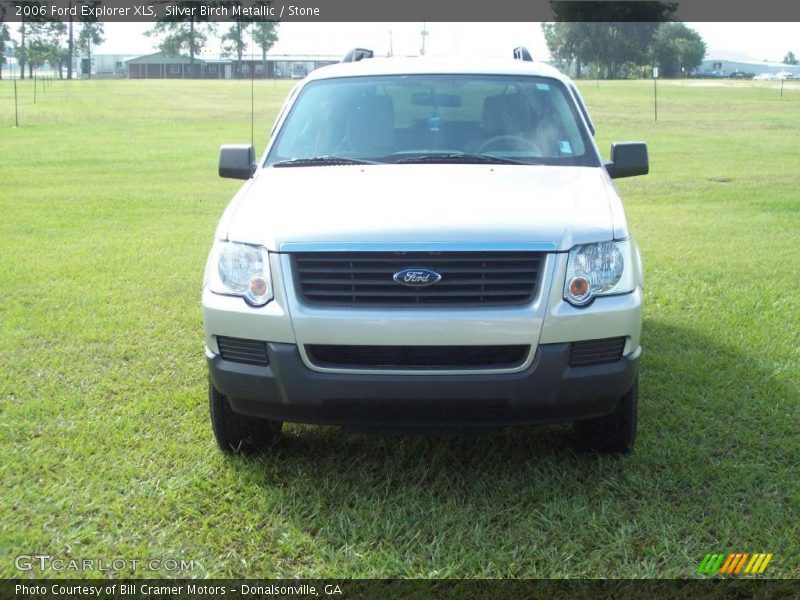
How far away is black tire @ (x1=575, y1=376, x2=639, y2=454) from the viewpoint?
173 inches

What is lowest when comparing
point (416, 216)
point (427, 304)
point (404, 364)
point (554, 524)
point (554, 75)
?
point (554, 524)

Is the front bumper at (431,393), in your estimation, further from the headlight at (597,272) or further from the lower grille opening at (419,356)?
the headlight at (597,272)

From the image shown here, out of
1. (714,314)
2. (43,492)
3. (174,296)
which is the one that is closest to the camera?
(43,492)

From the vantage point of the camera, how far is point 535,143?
529 cm

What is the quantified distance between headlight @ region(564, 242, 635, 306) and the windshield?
1.10 m

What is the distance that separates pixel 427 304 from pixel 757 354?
3279 millimetres

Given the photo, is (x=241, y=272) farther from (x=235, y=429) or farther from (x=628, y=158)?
(x=628, y=158)

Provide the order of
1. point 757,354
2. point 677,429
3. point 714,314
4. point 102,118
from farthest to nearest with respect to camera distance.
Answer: point 102,118 → point 714,314 → point 757,354 → point 677,429

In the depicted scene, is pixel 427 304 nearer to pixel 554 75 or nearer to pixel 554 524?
pixel 554 524

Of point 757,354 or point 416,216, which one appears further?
point 757,354

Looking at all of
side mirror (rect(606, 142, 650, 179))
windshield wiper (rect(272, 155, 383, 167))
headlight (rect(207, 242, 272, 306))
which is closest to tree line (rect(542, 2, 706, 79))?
side mirror (rect(606, 142, 650, 179))

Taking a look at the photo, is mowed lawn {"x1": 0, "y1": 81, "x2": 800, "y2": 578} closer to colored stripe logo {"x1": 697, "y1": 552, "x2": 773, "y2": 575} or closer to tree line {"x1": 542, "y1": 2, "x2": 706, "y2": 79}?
colored stripe logo {"x1": 697, "y1": 552, "x2": 773, "y2": 575}

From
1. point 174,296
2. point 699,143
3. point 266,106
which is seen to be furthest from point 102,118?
point 174,296

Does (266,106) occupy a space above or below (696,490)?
above
